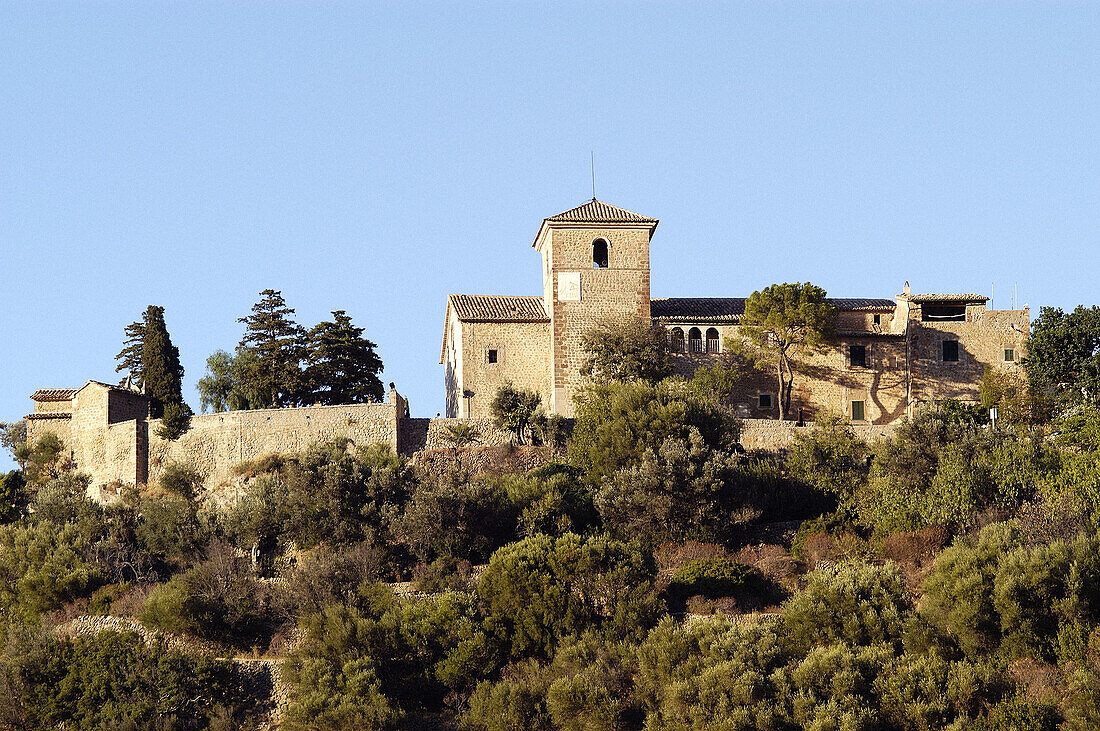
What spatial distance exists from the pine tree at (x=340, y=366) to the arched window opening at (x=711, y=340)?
10.5 meters

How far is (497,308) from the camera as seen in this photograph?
160 feet

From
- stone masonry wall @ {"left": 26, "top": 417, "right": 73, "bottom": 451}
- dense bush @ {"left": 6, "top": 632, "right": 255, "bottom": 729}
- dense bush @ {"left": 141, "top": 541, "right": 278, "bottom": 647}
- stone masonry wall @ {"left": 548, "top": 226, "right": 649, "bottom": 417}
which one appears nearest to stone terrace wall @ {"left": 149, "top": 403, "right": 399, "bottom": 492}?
stone masonry wall @ {"left": 26, "top": 417, "right": 73, "bottom": 451}

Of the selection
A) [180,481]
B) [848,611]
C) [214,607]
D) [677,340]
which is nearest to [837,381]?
[677,340]

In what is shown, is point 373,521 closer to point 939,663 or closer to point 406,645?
point 406,645

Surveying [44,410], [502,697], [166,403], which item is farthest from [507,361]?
[502,697]

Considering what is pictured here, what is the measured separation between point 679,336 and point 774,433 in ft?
18.0

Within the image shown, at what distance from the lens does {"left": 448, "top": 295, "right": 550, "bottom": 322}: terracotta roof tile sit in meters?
48.0

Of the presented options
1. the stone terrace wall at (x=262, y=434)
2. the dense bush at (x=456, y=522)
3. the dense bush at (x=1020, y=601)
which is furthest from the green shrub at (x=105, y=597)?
the dense bush at (x=1020, y=601)

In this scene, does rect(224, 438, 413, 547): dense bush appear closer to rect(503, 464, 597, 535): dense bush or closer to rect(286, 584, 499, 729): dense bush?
rect(503, 464, 597, 535): dense bush

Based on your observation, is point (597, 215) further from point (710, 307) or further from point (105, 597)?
point (105, 597)

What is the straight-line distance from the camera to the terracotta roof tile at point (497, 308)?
158ft

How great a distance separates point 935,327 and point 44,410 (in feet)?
91.4

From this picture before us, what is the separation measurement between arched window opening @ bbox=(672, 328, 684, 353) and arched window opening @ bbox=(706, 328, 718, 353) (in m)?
0.83

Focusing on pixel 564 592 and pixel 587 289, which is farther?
pixel 587 289
